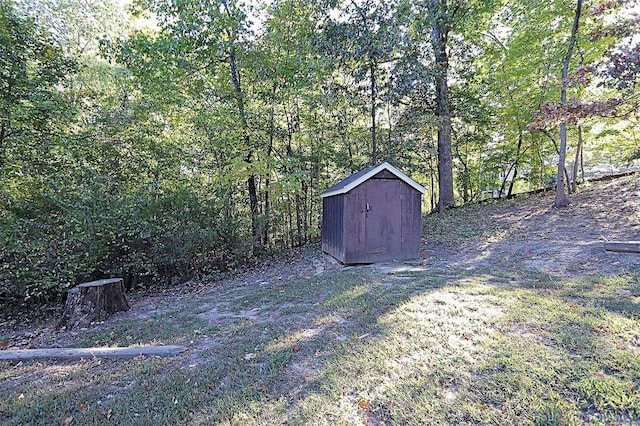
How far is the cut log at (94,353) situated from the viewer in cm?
301

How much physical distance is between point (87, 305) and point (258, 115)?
6.48 metres

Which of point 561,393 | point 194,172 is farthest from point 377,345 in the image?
point 194,172

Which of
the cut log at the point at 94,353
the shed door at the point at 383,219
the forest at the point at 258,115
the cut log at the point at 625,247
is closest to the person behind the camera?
the cut log at the point at 94,353

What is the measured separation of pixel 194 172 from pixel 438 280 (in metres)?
7.32

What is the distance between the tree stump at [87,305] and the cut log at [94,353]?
131 centimetres

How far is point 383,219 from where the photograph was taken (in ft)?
22.4

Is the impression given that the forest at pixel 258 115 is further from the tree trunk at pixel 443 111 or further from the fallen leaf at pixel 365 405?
the fallen leaf at pixel 365 405

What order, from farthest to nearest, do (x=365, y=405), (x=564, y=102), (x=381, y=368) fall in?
(x=564, y=102) → (x=381, y=368) → (x=365, y=405)

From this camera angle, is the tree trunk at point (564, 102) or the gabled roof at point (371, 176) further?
the tree trunk at point (564, 102)

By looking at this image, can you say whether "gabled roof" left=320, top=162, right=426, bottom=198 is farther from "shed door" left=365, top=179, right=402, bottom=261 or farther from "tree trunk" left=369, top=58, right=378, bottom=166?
"tree trunk" left=369, top=58, right=378, bottom=166

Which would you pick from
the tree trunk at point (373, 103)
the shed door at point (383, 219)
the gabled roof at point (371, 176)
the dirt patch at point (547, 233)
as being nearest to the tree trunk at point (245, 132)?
the gabled roof at point (371, 176)

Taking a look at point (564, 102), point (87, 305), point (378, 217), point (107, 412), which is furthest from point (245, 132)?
point (564, 102)

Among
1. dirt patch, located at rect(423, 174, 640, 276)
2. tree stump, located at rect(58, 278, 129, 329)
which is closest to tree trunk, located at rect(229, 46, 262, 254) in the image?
tree stump, located at rect(58, 278, 129, 329)

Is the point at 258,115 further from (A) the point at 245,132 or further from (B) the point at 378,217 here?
(B) the point at 378,217
